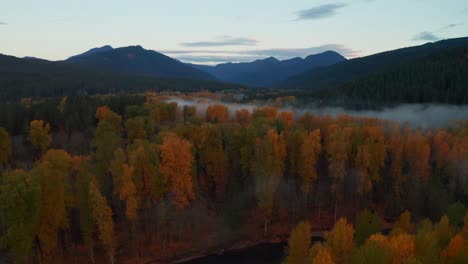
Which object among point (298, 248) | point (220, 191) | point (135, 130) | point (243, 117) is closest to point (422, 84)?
point (243, 117)

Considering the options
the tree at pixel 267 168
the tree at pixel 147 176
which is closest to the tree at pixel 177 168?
the tree at pixel 147 176

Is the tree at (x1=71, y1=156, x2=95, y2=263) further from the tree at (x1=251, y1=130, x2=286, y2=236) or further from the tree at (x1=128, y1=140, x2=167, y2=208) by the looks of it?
the tree at (x1=251, y1=130, x2=286, y2=236)

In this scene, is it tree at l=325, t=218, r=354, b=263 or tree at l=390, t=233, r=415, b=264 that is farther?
tree at l=325, t=218, r=354, b=263

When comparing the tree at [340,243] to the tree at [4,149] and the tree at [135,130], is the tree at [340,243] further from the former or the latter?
the tree at [4,149]

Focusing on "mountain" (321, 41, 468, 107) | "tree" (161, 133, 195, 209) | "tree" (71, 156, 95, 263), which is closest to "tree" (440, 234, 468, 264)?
"tree" (161, 133, 195, 209)

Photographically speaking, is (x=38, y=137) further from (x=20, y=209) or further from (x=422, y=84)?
(x=422, y=84)
